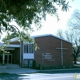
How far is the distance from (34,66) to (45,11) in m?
40.0

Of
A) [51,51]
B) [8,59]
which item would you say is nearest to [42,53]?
[51,51]

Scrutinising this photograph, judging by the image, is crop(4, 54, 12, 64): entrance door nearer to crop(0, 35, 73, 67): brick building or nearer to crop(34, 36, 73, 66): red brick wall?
crop(0, 35, 73, 67): brick building

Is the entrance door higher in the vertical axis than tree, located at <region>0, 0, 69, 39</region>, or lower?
lower

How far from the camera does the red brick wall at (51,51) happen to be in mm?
46844

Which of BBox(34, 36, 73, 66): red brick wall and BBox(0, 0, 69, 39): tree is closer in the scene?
BBox(0, 0, 69, 39): tree

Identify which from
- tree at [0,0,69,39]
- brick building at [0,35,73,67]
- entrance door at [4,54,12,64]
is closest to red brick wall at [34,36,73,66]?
brick building at [0,35,73,67]

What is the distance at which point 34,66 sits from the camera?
1768 inches

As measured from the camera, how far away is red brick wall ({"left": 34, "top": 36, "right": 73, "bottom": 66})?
4684 cm

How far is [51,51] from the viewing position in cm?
4872

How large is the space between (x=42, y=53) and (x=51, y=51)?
2.50 m

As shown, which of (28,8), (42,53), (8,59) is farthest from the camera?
(8,59)

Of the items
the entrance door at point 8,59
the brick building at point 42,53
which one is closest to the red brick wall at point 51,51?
the brick building at point 42,53

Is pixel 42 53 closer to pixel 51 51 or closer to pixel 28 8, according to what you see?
pixel 51 51

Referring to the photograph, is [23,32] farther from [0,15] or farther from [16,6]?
[16,6]
